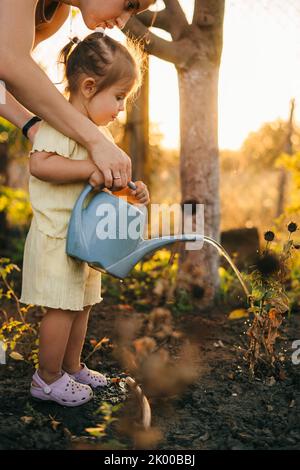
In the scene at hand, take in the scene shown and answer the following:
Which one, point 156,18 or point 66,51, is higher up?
point 156,18

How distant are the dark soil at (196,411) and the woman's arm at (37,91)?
0.85 meters

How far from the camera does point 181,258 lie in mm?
4008

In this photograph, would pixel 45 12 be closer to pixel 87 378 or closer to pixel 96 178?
pixel 96 178

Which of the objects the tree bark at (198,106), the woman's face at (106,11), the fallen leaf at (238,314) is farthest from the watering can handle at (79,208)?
the tree bark at (198,106)

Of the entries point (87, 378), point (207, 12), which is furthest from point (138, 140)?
point (87, 378)

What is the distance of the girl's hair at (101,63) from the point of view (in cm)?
219

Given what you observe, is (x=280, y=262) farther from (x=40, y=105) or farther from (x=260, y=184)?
(x=260, y=184)

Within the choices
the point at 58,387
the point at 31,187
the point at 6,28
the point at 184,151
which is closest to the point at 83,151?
the point at 31,187

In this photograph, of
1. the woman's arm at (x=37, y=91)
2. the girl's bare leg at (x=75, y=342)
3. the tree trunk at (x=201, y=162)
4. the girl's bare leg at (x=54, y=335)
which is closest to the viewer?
the woman's arm at (x=37, y=91)

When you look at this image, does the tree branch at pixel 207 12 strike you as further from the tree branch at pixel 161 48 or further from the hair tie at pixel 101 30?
the hair tie at pixel 101 30

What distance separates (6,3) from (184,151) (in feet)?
6.56

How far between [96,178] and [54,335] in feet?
1.94

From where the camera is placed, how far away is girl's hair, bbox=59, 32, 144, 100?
219cm

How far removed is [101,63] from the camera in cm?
219
